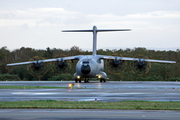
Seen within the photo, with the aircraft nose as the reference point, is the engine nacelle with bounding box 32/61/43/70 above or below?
above

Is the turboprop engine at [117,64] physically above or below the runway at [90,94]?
above

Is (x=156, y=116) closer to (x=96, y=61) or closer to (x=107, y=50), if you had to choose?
(x=96, y=61)

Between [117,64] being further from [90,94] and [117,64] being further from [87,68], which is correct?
[90,94]

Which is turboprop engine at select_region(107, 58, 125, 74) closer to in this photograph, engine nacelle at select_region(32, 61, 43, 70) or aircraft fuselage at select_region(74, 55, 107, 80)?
aircraft fuselage at select_region(74, 55, 107, 80)

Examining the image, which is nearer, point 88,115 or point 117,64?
point 88,115

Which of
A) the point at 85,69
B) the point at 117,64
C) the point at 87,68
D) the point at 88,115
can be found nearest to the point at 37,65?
the point at 85,69

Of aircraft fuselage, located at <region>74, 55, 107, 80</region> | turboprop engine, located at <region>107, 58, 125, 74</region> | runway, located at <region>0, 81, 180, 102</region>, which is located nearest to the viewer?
runway, located at <region>0, 81, 180, 102</region>

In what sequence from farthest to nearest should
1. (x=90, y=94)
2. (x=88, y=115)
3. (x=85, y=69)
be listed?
(x=85, y=69), (x=90, y=94), (x=88, y=115)

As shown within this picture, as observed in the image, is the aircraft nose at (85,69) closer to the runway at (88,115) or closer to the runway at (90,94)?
the runway at (90,94)

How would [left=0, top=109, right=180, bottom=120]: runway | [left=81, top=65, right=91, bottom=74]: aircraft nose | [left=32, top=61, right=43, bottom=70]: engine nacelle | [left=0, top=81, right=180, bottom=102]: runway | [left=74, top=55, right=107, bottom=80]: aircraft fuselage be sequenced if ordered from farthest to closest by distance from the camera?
[left=32, top=61, right=43, bottom=70]: engine nacelle, [left=74, top=55, right=107, bottom=80]: aircraft fuselage, [left=81, top=65, right=91, bottom=74]: aircraft nose, [left=0, top=81, right=180, bottom=102]: runway, [left=0, top=109, right=180, bottom=120]: runway

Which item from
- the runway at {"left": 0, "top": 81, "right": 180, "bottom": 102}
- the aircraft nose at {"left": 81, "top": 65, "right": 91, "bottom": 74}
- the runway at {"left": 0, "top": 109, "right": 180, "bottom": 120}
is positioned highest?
the aircraft nose at {"left": 81, "top": 65, "right": 91, "bottom": 74}

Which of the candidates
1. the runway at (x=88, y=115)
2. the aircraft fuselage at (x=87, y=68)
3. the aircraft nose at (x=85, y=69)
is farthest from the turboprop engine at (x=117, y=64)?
the runway at (x=88, y=115)

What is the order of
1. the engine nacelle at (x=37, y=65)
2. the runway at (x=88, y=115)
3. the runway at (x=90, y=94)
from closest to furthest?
the runway at (x=88, y=115)
the runway at (x=90, y=94)
the engine nacelle at (x=37, y=65)

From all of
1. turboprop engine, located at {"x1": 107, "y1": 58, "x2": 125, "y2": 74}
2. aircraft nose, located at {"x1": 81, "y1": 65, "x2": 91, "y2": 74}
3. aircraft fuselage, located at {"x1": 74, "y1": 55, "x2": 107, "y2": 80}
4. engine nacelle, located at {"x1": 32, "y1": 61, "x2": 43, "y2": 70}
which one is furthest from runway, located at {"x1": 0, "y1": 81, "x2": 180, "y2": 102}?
turboprop engine, located at {"x1": 107, "y1": 58, "x2": 125, "y2": 74}
